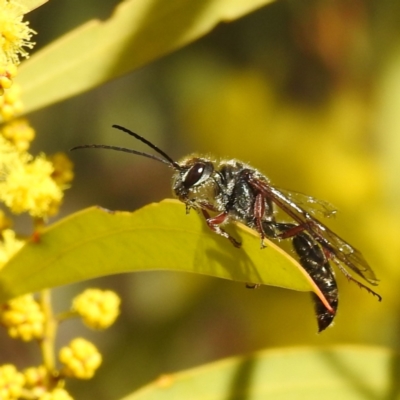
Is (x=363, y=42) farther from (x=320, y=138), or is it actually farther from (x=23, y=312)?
(x=23, y=312)

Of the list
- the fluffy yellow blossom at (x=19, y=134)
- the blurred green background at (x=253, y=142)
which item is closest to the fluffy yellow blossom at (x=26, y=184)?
the fluffy yellow blossom at (x=19, y=134)

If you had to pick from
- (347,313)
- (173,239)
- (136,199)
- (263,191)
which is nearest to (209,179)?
(263,191)

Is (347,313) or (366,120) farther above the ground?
(366,120)

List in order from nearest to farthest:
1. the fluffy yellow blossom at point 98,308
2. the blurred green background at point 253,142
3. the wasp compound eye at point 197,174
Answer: the fluffy yellow blossom at point 98,308
the wasp compound eye at point 197,174
the blurred green background at point 253,142

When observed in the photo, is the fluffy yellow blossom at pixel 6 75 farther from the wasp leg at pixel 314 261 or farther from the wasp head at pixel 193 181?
the wasp leg at pixel 314 261

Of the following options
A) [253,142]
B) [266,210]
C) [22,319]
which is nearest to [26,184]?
[22,319]

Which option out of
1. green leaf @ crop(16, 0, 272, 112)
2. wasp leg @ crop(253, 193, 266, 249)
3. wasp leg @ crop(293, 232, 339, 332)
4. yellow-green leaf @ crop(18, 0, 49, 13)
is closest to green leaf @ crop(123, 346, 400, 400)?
wasp leg @ crop(293, 232, 339, 332)
